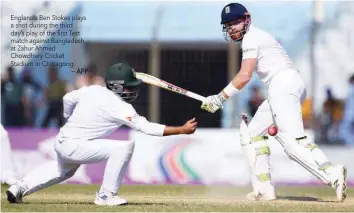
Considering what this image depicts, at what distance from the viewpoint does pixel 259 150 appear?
11.0 metres

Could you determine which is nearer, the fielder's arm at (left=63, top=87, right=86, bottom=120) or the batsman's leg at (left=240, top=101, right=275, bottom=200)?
the fielder's arm at (left=63, top=87, right=86, bottom=120)

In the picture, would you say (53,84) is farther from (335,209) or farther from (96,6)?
(335,209)

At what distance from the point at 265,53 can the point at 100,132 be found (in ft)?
6.08

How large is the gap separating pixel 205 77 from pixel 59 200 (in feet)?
22.0

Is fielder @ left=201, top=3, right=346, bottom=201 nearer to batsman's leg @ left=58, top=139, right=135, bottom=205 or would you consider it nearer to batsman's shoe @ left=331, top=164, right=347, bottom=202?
batsman's shoe @ left=331, top=164, right=347, bottom=202

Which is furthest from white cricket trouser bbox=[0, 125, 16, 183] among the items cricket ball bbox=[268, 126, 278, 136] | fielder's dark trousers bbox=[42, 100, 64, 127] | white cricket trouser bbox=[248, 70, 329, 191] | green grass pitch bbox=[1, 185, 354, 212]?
white cricket trouser bbox=[248, 70, 329, 191]

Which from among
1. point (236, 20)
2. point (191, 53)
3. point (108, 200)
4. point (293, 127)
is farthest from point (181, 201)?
point (191, 53)

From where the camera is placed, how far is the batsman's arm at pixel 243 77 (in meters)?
10.5

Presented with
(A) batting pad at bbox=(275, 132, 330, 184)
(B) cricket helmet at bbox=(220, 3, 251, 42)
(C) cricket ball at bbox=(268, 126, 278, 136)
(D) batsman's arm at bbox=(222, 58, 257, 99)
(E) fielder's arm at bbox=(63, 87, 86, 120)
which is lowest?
(A) batting pad at bbox=(275, 132, 330, 184)

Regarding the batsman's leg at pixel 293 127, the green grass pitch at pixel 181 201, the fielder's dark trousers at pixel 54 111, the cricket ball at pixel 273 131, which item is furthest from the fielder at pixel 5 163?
the batsman's leg at pixel 293 127

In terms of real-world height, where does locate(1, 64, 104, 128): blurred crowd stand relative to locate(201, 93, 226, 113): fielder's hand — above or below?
below

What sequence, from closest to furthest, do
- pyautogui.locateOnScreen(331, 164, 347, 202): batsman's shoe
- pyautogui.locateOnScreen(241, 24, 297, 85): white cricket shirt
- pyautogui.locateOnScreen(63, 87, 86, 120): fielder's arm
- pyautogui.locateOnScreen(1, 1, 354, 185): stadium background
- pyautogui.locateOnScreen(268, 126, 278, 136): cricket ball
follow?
pyautogui.locateOnScreen(63, 87, 86, 120): fielder's arm, pyautogui.locateOnScreen(331, 164, 347, 202): batsman's shoe, pyautogui.locateOnScreen(241, 24, 297, 85): white cricket shirt, pyautogui.locateOnScreen(268, 126, 278, 136): cricket ball, pyautogui.locateOnScreen(1, 1, 354, 185): stadium background

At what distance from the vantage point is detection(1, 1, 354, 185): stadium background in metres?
16.7

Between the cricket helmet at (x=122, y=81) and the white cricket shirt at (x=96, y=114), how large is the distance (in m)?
0.06
